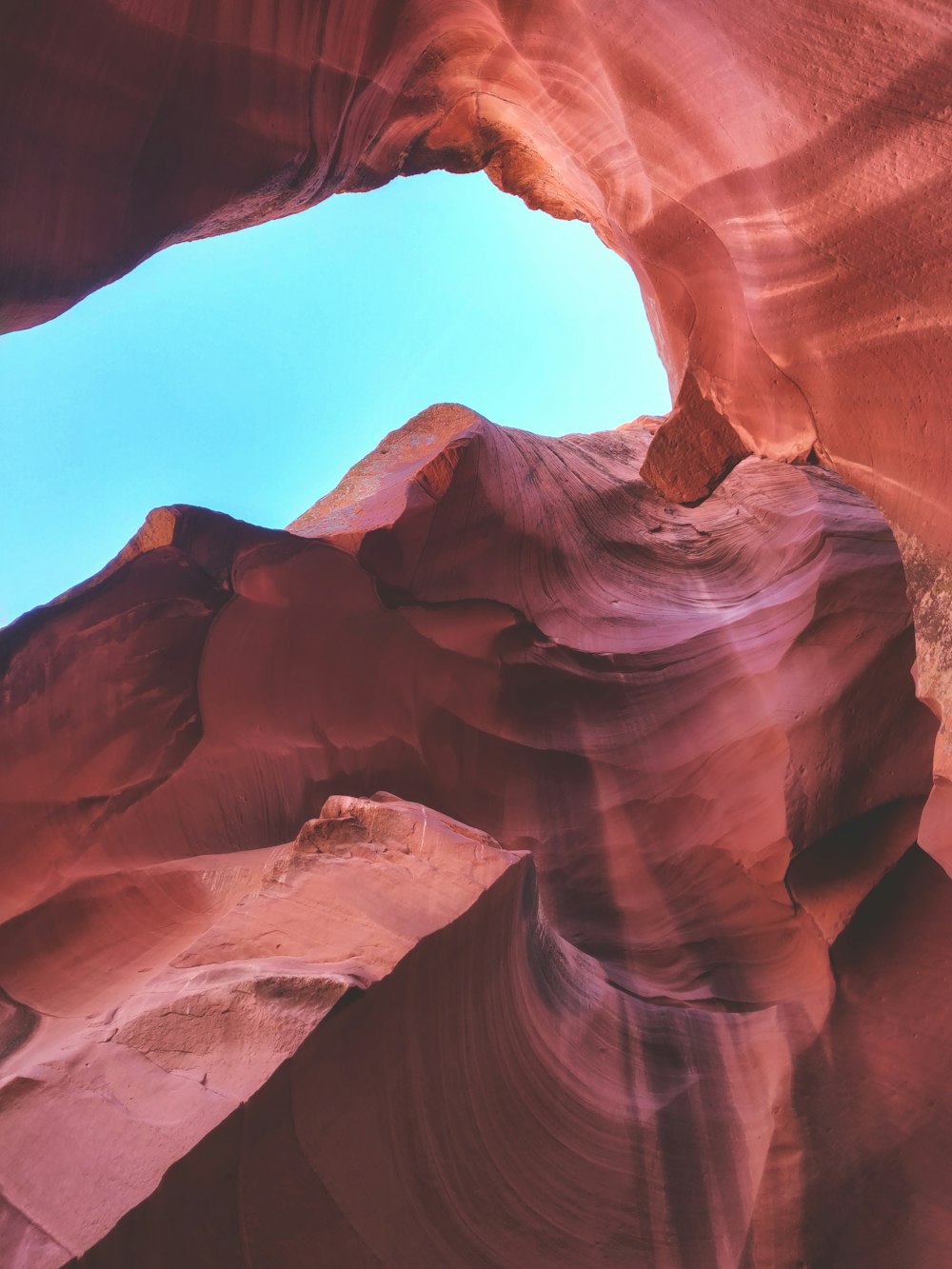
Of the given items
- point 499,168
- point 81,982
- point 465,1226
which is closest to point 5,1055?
point 81,982

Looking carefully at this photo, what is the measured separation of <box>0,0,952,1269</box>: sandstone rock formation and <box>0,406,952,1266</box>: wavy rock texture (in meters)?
0.03

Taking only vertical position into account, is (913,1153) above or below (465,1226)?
below

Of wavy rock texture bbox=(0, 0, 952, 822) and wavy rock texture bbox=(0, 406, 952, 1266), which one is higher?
wavy rock texture bbox=(0, 0, 952, 822)

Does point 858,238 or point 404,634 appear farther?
point 404,634

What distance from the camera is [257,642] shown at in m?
6.27

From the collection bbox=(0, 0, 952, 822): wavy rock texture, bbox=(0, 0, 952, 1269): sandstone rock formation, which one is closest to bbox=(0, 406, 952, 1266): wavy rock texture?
bbox=(0, 0, 952, 1269): sandstone rock formation

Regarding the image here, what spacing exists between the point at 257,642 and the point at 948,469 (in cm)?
500

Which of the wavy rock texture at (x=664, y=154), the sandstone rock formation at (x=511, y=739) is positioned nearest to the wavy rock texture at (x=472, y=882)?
the sandstone rock formation at (x=511, y=739)

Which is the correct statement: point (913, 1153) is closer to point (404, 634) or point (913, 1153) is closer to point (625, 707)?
point (625, 707)

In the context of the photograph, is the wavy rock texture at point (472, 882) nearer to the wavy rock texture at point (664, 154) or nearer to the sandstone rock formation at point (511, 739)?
the sandstone rock formation at point (511, 739)

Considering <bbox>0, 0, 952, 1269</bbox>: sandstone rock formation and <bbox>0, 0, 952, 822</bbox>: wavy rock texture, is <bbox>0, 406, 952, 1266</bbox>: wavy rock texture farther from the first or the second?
<bbox>0, 0, 952, 822</bbox>: wavy rock texture

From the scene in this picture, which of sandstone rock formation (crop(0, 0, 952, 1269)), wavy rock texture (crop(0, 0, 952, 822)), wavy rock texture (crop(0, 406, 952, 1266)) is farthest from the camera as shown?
wavy rock texture (crop(0, 406, 952, 1266))

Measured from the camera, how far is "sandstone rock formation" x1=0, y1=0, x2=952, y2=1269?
9.95 ft

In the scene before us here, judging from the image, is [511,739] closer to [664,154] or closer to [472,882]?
[472,882]
